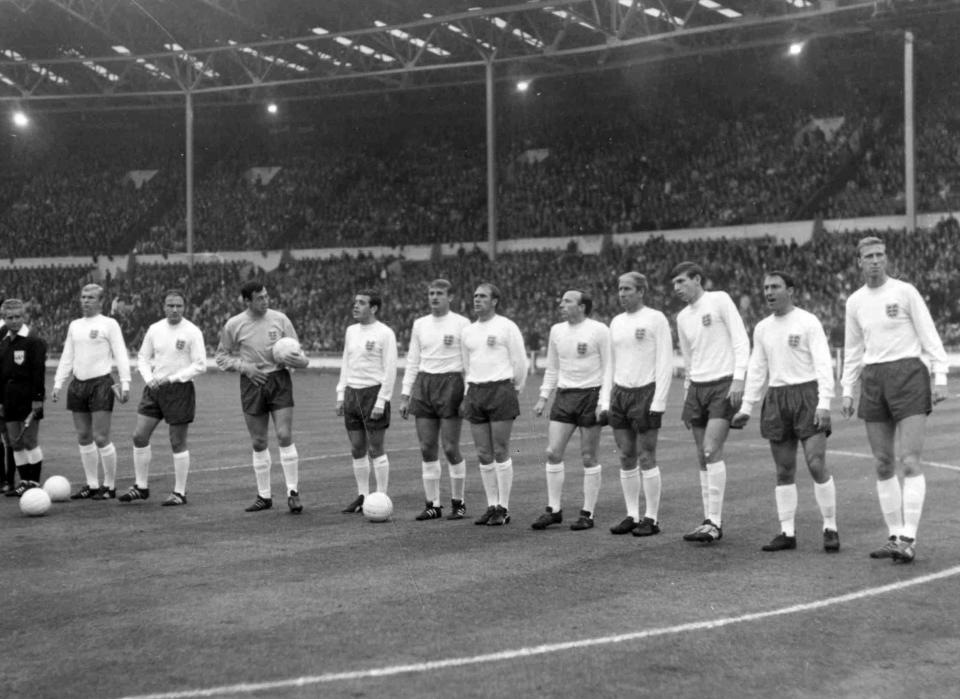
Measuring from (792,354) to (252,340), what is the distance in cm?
533

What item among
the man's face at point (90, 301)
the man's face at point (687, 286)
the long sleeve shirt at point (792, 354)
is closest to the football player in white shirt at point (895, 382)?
the long sleeve shirt at point (792, 354)

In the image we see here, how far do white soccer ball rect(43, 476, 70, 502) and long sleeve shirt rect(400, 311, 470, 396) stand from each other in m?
3.82

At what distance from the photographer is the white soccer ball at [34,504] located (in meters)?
11.3

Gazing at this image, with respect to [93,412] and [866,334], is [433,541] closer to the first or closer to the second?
[866,334]

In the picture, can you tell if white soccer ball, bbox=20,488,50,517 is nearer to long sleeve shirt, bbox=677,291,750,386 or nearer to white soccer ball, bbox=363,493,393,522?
white soccer ball, bbox=363,493,393,522

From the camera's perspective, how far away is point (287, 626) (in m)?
Result: 6.94

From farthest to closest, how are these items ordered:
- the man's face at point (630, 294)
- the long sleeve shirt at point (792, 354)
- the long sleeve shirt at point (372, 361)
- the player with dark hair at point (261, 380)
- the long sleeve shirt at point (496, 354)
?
1. the player with dark hair at point (261, 380)
2. the long sleeve shirt at point (372, 361)
3. the long sleeve shirt at point (496, 354)
4. the man's face at point (630, 294)
5. the long sleeve shirt at point (792, 354)

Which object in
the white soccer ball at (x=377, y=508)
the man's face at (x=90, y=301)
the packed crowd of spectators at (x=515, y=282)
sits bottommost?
the white soccer ball at (x=377, y=508)

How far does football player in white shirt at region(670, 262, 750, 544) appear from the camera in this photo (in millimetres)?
9438

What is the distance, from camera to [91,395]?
12508 millimetres

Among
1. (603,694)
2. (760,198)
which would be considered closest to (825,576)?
(603,694)

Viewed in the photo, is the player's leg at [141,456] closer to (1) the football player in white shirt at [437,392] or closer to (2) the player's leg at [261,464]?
(2) the player's leg at [261,464]

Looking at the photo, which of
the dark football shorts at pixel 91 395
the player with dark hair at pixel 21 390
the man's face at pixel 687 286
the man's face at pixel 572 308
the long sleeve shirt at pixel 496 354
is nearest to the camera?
the man's face at pixel 687 286

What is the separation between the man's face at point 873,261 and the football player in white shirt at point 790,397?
1.85 ft
